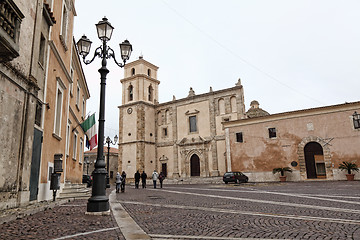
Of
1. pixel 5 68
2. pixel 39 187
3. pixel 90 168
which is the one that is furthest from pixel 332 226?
pixel 90 168

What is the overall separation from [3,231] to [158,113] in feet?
124

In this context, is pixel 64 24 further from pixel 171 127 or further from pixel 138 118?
pixel 171 127

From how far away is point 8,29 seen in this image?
468 centimetres

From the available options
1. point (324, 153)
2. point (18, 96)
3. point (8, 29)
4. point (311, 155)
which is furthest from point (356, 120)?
point (8, 29)

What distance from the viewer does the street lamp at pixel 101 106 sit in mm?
6234

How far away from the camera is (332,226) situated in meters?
4.32

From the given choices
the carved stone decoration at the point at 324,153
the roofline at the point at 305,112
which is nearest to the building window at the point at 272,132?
the roofline at the point at 305,112

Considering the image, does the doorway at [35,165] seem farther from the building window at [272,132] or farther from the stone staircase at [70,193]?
the building window at [272,132]

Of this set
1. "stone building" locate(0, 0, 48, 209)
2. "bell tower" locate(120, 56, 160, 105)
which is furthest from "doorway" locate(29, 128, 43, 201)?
"bell tower" locate(120, 56, 160, 105)

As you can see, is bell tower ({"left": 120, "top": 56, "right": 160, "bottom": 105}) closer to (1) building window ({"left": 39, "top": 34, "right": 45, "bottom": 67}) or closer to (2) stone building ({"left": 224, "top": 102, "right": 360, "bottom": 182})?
(2) stone building ({"left": 224, "top": 102, "right": 360, "bottom": 182})

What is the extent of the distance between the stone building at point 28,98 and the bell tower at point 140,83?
29708 millimetres

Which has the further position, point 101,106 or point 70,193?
point 70,193

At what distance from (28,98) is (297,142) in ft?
80.2

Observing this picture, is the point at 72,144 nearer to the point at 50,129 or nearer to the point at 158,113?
the point at 50,129
